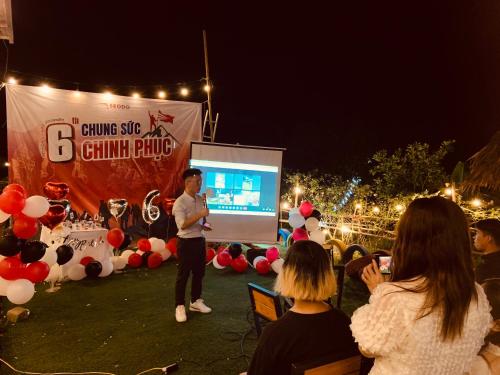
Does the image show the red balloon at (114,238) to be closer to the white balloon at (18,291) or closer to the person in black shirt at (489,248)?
the white balloon at (18,291)

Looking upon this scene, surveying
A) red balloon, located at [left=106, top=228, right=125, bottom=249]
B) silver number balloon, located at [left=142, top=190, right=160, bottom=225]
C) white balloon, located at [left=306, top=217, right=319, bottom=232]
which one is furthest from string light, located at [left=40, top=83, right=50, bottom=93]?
white balloon, located at [left=306, top=217, right=319, bottom=232]

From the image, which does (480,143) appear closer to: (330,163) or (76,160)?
(330,163)

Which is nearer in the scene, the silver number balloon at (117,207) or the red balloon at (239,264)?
the red balloon at (239,264)

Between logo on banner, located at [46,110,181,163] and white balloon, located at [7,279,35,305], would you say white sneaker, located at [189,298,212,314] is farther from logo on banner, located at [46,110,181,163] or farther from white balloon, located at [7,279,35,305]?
logo on banner, located at [46,110,181,163]

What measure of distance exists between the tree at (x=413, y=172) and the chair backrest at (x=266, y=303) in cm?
656

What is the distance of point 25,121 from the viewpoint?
667cm

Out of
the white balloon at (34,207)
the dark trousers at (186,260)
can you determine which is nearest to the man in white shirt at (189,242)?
the dark trousers at (186,260)

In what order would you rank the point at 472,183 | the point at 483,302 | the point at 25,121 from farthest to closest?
the point at 25,121 < the point at 472,183 < the point at 483,302

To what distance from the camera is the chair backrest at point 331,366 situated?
57.8 inches

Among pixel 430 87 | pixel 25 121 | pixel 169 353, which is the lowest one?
pixel 169 353

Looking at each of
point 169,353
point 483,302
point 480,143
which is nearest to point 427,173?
point 169,353

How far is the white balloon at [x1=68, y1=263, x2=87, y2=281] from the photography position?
531cm

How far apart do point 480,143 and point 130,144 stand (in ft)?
51.4

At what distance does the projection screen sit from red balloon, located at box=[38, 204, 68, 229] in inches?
76.9
